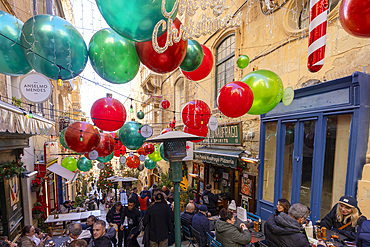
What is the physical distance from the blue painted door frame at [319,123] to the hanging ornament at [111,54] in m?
3.99

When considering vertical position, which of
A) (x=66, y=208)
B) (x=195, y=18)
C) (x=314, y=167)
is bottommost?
(x=66, y=208)

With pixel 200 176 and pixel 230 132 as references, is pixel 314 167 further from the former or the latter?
pixel 200 176

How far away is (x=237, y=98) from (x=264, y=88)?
59 centimetres

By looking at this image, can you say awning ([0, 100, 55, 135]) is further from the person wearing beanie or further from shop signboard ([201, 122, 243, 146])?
the person wearing beanie

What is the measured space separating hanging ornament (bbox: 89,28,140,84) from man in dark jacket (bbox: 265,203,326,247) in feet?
10.2

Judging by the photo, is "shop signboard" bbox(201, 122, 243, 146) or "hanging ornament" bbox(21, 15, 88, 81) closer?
"hanging ornament" bbox(21, 15, 88, 81)

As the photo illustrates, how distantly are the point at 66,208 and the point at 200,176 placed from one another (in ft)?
19.4

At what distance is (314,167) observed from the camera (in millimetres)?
4156

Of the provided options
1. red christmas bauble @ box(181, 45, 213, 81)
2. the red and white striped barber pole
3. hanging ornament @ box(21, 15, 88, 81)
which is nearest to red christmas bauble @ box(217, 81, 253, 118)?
red christmas bauble @ box(181, 45, 213, 81)

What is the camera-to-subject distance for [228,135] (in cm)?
713

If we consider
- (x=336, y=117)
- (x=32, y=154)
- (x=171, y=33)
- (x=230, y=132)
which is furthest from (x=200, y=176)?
(x=171, y=33)

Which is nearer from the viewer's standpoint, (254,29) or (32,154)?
(254,29)

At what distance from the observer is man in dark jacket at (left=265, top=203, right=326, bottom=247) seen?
2.40 metres

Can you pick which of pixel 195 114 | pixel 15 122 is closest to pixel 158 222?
pixel 195 114
